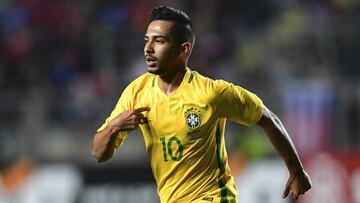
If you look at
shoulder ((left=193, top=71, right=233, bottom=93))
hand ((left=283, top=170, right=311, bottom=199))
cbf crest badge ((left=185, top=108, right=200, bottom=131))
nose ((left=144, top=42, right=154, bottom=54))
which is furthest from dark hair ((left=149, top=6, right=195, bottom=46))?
hand ((left=283, top=170, right=311, bottom=199))

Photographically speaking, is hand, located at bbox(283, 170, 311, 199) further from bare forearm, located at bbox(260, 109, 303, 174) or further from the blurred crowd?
the blurred crowd

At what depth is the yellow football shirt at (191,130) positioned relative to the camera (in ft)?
19.2

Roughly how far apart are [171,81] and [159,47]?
0.29 metres

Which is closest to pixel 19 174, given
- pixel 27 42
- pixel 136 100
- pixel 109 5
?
pixel 27 42

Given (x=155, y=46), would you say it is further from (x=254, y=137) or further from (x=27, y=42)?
(x=27, y=42)

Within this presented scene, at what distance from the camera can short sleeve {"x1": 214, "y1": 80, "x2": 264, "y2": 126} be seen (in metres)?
5.84

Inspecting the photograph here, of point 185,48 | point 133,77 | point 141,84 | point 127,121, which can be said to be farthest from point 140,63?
point 127,121

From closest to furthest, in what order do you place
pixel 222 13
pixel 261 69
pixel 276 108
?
pixel 276 108, pixel 261 69, pixel 222 13

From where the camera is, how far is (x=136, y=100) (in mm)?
5984

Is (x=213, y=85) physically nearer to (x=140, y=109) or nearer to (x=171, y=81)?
(x=171, y=81)

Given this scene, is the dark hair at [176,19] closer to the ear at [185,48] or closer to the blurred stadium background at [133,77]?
the ear at [185,48]

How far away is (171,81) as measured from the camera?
596 cm

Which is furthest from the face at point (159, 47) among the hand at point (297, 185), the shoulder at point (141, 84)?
the hand at point (297, 185)

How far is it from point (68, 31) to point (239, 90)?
26.5 ft
